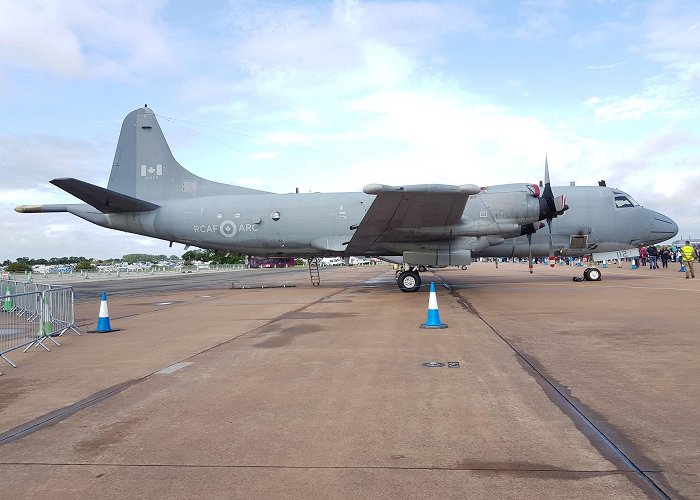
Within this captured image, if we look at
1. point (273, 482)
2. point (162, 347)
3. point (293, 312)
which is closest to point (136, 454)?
point (273, 482)

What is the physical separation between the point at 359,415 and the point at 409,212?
542 inches

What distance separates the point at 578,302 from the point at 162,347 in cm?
1198

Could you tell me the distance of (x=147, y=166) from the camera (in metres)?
23.6

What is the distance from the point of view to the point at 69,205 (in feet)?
74.3

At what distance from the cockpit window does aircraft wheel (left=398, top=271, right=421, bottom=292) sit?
31.4 feet

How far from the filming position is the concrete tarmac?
3.55 meters

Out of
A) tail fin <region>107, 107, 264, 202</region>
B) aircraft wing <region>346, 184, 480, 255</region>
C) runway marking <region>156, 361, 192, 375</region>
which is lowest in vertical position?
runway marking <region>156, 361, 192, 375</region>

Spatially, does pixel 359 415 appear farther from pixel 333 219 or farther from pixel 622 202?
pixel 622 202

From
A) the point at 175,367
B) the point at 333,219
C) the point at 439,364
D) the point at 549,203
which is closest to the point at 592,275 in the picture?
the point at 549,203

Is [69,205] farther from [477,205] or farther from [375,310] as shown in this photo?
[477,205]

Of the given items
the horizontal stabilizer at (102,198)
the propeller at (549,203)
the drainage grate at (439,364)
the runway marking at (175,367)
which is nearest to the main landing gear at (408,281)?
the propeller at (549,203)

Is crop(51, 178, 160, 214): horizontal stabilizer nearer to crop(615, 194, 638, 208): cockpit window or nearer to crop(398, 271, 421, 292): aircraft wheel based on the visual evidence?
crop(398, 271, 421, 292): aircraft wheel

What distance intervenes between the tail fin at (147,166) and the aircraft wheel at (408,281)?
26.5 ft

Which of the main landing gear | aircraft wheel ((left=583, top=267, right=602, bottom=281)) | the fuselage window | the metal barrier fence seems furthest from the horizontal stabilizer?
aircraft wheel ((left=583, top=267, right=602, bottom=281))
